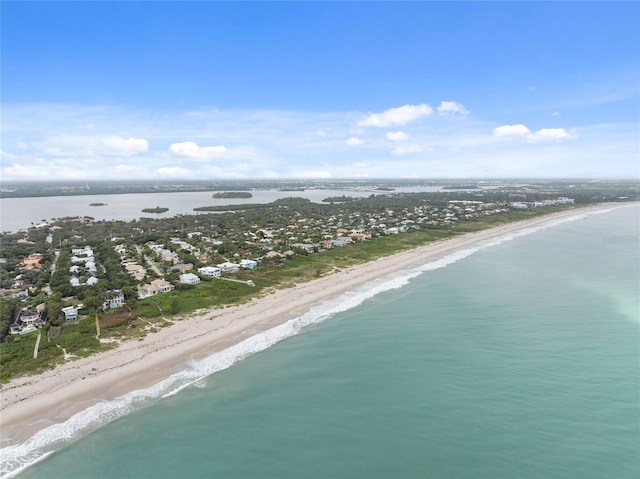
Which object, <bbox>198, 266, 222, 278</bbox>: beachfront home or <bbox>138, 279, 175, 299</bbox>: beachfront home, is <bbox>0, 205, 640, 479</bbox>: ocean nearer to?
<bbox>138, 279, 175, 299</bbox>: beachfront home

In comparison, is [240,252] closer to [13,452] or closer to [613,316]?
[13,452]

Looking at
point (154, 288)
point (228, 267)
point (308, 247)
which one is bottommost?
point (154, 288)

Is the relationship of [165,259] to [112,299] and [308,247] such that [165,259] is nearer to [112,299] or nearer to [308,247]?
[112,299]

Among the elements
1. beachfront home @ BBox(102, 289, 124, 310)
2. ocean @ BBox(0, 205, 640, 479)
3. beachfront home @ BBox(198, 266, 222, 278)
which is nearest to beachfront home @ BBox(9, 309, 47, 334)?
beachfront home @ BBox(102, 289, 124, 310)

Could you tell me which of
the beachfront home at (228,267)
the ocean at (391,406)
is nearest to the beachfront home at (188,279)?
the beachfront home at (228,267)

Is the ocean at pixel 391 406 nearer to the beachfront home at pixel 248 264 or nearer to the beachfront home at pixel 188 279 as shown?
the beachfront home at pixel 188 279

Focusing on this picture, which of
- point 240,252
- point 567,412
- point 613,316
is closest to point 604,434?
point 567,412

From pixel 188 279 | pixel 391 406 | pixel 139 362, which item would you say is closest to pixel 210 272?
pixel 188 279
